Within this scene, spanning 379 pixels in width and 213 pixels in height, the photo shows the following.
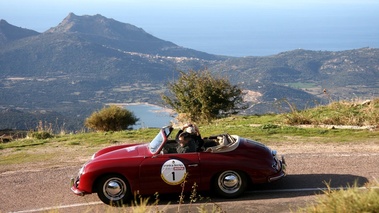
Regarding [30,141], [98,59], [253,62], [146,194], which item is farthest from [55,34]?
[146,194]

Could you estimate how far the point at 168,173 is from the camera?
974 centimetres

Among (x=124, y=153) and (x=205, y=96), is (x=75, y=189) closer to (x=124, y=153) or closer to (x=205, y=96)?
(x=124, y=153)

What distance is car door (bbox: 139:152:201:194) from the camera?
974cm

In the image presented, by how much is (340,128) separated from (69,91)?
3918 inches

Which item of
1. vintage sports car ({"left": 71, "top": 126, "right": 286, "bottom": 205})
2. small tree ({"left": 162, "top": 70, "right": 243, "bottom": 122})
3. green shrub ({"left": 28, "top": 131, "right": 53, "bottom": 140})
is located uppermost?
small tree ({"left": 162, "top": 70, "right": 243, "bottom": 122})

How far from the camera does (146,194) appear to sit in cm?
989

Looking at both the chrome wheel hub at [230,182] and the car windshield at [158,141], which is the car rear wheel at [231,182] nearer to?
the chrome wheel hub at [230,182]

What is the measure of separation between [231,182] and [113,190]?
1981 millimetres

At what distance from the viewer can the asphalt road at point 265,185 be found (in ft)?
31.4

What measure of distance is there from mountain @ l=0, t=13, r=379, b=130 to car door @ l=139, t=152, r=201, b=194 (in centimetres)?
4545

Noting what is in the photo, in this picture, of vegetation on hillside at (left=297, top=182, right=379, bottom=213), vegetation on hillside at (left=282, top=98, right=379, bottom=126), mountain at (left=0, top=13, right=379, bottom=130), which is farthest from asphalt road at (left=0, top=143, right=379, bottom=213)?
mountain at (left=0, top=13, right=379, bottom=130)

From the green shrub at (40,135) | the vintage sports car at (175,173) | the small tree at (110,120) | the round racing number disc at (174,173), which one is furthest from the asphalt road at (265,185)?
Result: the small tree at (110,120)

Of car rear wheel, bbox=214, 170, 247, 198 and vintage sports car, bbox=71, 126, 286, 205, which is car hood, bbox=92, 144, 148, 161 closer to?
vintage sports car, bbox=71, 126, 286, 205

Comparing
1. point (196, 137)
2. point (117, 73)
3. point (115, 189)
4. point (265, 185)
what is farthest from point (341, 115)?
point (117, 73)
